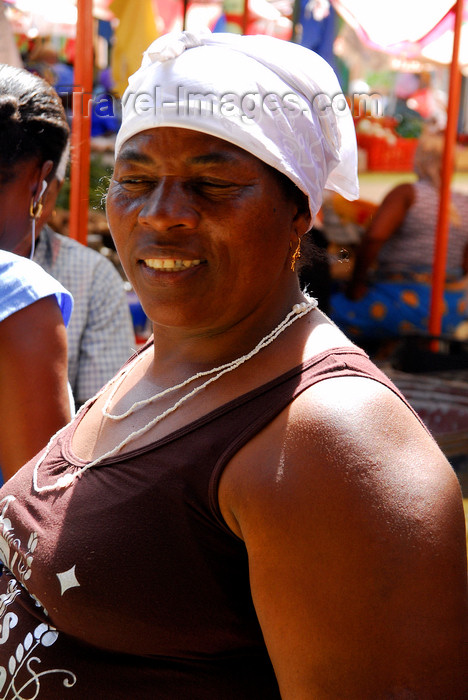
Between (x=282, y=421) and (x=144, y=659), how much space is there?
0.37m

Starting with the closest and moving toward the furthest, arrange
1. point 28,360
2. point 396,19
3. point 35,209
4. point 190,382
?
1. point 190,382
2. point 28,360
3. point 35,209
4. point 396,19

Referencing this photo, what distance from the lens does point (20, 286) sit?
1.51m

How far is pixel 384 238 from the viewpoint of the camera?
5.75 meters

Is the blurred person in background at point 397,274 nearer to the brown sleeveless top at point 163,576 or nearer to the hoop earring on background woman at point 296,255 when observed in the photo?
the hoop earring on background woman at point 296,255

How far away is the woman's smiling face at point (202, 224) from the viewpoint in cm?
112

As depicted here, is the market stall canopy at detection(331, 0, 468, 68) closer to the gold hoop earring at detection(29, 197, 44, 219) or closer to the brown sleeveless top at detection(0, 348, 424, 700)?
the gold hoop earring at detection(29, 197, 44, 219)

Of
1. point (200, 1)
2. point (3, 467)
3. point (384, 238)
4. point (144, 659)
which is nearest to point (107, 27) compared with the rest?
point (200, 1)

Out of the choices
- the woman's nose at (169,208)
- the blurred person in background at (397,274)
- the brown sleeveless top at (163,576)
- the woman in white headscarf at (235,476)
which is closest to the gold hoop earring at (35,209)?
the woman in white headscarf at (235,476)

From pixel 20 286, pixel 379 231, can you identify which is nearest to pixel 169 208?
pixel 20 286

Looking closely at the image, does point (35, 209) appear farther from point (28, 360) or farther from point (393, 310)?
point (393, 310)

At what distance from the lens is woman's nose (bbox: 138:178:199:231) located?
1122 mm

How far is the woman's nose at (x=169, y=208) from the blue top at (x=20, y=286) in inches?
16.9

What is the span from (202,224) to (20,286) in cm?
52

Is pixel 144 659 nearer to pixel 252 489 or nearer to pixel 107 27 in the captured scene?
pixel 252 489
